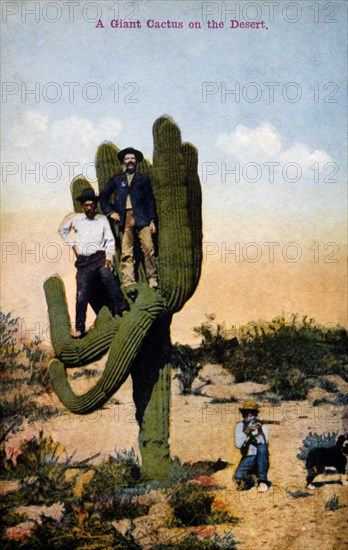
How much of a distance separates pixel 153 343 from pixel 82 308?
2.68ft

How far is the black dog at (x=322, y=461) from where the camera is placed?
1070 centimetres

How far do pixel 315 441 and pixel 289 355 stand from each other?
0.96m

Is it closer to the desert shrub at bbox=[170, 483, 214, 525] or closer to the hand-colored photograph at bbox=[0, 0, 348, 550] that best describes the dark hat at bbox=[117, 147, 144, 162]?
the hand-colored photograph at bbox=[0, 0, 348, 550]

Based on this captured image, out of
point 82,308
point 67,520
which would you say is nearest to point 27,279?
point 82,308

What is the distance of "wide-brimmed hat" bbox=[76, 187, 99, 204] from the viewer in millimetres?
10609

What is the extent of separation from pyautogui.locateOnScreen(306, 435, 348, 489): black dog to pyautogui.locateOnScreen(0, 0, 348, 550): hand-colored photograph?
15 mm

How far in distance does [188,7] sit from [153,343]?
3565 mm

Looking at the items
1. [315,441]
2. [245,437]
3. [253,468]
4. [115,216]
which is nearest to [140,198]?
[115,216]

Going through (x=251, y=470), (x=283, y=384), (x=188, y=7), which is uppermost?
(x=188, y=7)

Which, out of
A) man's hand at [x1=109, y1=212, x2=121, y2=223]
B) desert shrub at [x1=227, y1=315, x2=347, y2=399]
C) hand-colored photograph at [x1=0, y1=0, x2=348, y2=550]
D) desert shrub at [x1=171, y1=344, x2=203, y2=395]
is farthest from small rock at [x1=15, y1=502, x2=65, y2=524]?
man's hand at [x1=109, y1=212, x2=121, y2=223]

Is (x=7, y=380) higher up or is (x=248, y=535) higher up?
(x=7, y=380)

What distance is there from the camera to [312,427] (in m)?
10.9

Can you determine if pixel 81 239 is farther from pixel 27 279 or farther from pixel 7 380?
pixel 7 380

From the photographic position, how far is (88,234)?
10.6 m
